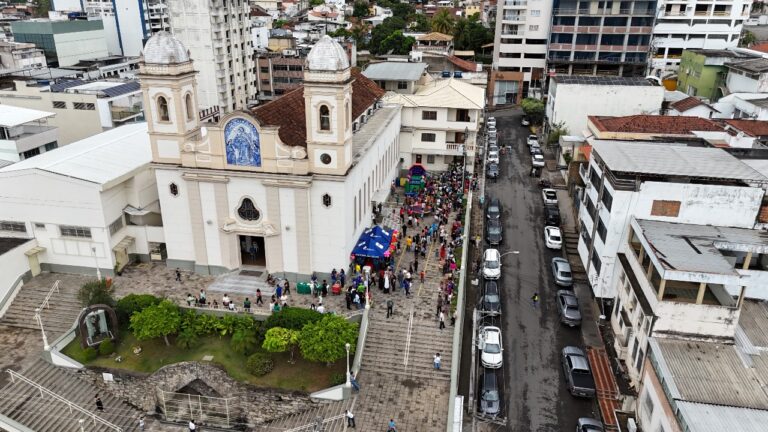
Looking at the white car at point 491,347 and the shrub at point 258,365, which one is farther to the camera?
the white car at point 491,347

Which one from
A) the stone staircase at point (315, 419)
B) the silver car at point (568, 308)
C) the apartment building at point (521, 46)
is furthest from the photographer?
the apartment building at point (521, 46)

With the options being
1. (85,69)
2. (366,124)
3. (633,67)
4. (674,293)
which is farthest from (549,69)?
(85,69)

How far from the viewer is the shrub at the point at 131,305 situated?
3169 cm

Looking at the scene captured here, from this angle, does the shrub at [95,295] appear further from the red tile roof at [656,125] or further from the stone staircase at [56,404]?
the red tile roof at [656,125]

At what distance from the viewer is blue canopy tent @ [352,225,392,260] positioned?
36356 mm

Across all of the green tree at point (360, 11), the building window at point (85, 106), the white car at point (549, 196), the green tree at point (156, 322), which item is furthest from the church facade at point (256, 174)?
the green tree at point (360, 11)

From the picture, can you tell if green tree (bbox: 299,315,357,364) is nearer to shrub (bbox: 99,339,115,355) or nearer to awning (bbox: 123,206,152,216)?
shrub (bbox: 99,339,115,355)

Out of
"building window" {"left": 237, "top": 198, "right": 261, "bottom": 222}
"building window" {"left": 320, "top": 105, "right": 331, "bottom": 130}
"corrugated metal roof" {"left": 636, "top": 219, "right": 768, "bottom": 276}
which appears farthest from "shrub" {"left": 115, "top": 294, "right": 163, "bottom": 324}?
"corrugated metal roof" {"left": 636, "top": 219, "right": 768, "bottom": 276}

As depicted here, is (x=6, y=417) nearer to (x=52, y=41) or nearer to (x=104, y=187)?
(x=104, y=187)

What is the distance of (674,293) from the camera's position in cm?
3006

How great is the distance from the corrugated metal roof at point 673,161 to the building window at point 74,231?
109 ft

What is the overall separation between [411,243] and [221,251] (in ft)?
43.6

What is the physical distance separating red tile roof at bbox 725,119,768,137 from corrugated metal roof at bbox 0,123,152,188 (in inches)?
1998

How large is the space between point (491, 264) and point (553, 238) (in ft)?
24.5
